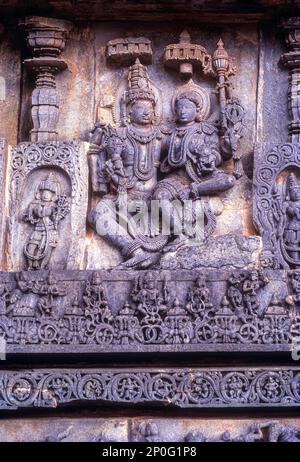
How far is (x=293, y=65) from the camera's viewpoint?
812 cm

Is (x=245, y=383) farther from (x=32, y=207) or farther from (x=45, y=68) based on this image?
(x=45, y=68)

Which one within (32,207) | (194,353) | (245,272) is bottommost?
(194,353)

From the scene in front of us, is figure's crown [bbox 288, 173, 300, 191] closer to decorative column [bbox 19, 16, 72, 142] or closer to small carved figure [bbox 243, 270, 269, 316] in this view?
small carved figure [bbox 243, 270, 269, 316]

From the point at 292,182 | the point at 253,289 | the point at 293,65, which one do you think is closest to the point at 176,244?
the point at 253,289

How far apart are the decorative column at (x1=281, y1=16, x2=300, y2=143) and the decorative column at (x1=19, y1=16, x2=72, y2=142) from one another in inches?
58.2

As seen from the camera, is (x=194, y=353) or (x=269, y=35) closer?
(x=194, y=353)

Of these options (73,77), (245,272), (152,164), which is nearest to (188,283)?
(245,272)

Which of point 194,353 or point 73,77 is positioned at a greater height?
point 73,77

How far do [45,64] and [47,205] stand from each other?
97cm

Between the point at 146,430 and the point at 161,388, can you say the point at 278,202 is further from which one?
the point at 146,430

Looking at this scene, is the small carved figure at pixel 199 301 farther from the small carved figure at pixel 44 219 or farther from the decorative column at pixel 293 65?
the decorative column at pixel 293 65

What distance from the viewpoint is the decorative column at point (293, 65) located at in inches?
316
